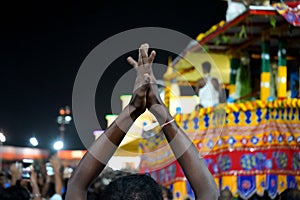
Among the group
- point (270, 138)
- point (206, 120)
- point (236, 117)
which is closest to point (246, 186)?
point (270, 138)

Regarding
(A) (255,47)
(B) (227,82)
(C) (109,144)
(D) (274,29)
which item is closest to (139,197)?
(C) (109,144)

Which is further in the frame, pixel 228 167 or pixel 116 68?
pixel 228 167

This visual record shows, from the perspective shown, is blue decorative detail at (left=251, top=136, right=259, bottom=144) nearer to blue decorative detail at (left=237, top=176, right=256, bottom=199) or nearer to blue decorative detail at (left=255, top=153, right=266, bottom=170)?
blue decorative detail at (left=255, top=153, right=266, bottom=170)

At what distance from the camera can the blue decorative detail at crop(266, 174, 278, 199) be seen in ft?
32.3

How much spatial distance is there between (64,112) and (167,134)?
23.5 metres

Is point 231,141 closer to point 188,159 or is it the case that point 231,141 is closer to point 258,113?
point 258,113

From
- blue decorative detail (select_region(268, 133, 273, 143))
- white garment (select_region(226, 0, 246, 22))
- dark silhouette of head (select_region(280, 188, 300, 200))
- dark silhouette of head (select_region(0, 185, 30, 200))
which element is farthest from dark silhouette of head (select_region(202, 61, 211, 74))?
dark silhouette of head (select_region(0, 185, 30, 200))

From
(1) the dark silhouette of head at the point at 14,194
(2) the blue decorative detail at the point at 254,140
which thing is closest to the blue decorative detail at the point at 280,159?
(2) the blue decorative detail at the point at 254,140

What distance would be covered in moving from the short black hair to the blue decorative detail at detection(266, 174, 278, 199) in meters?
7.59

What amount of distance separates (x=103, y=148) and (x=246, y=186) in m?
7.52

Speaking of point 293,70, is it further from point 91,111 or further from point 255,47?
point 91,111

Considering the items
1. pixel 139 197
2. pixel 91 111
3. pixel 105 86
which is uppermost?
pixel 105 86

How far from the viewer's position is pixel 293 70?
1334cm

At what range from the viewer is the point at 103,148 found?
108 inches
